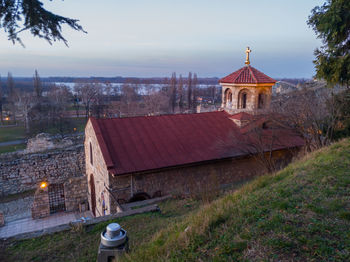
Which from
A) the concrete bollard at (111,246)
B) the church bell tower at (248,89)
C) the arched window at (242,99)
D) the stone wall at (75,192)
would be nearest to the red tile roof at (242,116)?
the church bell tower at (248,89)

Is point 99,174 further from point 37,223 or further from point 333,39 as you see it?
point 333,39

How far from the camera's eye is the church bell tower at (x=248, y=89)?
14703 millimetres

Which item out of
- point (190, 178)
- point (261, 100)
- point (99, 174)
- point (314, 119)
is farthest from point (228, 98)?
point (99, 174)

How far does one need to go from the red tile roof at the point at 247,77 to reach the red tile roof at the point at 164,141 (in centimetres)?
274

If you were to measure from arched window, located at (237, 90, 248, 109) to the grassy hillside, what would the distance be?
9417 mm

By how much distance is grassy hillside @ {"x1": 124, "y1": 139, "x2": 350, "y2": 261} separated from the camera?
3.60m

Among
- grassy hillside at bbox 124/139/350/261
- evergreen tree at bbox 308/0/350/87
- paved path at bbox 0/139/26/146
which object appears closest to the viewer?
grassy hillside at bbox 124/139/350/261

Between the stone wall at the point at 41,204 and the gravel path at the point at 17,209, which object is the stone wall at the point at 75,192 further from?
the gravel path at the point at 17,209

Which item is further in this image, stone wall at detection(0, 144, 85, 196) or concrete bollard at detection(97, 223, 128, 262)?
stone wall at detection(0, 144, 85, 196)

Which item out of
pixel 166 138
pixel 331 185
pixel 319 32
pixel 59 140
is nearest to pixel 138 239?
pixel 331 185

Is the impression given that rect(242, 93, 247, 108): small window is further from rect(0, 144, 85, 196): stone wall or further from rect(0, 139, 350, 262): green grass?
rect(0, 144, 85, 196): stone wall

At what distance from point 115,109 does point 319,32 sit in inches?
1438

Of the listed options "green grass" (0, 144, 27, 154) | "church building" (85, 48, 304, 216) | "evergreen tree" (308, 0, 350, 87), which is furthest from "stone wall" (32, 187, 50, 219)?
"evergreen tree" (308, 0, 350, 87)

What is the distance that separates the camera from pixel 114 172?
9812mm
